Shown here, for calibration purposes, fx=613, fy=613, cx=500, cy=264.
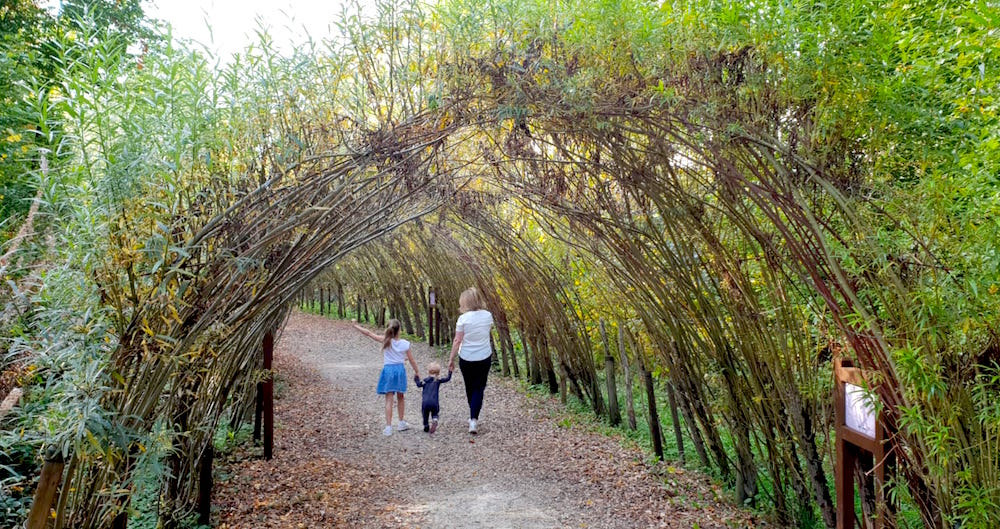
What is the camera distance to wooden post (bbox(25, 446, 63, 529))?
189cm

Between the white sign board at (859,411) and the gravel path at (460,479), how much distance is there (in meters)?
1.50

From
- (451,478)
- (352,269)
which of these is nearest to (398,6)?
(451,478)

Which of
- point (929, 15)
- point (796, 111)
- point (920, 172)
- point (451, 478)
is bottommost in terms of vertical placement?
point (451, 478)

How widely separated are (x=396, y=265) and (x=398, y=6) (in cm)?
1014

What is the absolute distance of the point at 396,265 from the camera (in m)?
12.9

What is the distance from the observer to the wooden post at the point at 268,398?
452 centimetres

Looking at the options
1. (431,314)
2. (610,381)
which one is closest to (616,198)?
(610,381)

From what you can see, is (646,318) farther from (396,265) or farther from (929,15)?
(396,265)

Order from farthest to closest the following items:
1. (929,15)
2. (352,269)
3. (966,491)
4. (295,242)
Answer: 1. (352,269)
2. (295,242)
3. (929,15)
4. (966,491)

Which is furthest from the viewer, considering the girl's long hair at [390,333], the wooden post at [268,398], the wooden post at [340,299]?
the wooden post at [340,299]

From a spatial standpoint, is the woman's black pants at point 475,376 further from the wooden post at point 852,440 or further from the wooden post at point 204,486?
the wooden post at point 852,440

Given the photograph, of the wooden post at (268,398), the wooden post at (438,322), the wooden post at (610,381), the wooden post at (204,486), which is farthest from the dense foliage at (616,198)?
the wooden post at (438,322)

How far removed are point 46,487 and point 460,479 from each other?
2.80 metres

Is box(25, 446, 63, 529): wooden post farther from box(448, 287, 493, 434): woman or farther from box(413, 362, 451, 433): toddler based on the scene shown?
box(413, 362, 451, 433): toddler
